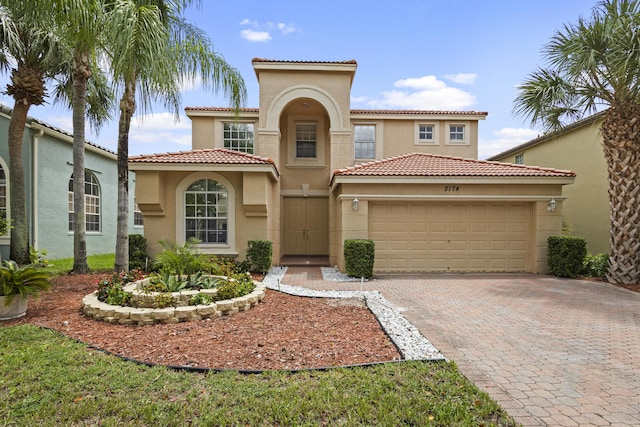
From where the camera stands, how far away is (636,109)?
975 cm

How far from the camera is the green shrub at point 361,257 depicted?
10.7 metres

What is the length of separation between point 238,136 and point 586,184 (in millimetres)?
16746

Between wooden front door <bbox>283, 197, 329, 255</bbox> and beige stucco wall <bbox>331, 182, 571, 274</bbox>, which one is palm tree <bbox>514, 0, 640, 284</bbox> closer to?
beige stucco wall <bbox>331, 182, 571, 274</bbox>

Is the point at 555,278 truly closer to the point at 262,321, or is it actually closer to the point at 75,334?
the point at 262,321

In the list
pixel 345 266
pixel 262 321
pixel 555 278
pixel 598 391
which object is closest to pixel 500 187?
pixel 555 278

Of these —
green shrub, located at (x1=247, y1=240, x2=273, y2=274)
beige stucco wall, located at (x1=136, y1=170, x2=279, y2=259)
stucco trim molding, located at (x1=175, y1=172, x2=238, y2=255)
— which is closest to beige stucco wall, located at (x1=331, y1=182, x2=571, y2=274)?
green shrub, located at (x1=247, y1=240, x2=273, y2=274)

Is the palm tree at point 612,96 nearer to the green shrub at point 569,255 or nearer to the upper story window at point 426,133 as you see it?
the green shrub at point 569,255

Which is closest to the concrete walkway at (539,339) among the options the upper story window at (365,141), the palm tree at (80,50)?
the palm tree at (80,50)

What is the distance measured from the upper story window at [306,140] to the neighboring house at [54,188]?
991 centimetres

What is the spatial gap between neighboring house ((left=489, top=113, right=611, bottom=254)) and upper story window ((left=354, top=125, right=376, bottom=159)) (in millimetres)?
8016

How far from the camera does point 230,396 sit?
3.53m

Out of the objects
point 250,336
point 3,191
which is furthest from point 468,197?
point 3,191

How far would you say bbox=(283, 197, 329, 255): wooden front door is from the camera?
1630 centimetres

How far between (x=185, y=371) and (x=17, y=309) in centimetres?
456
